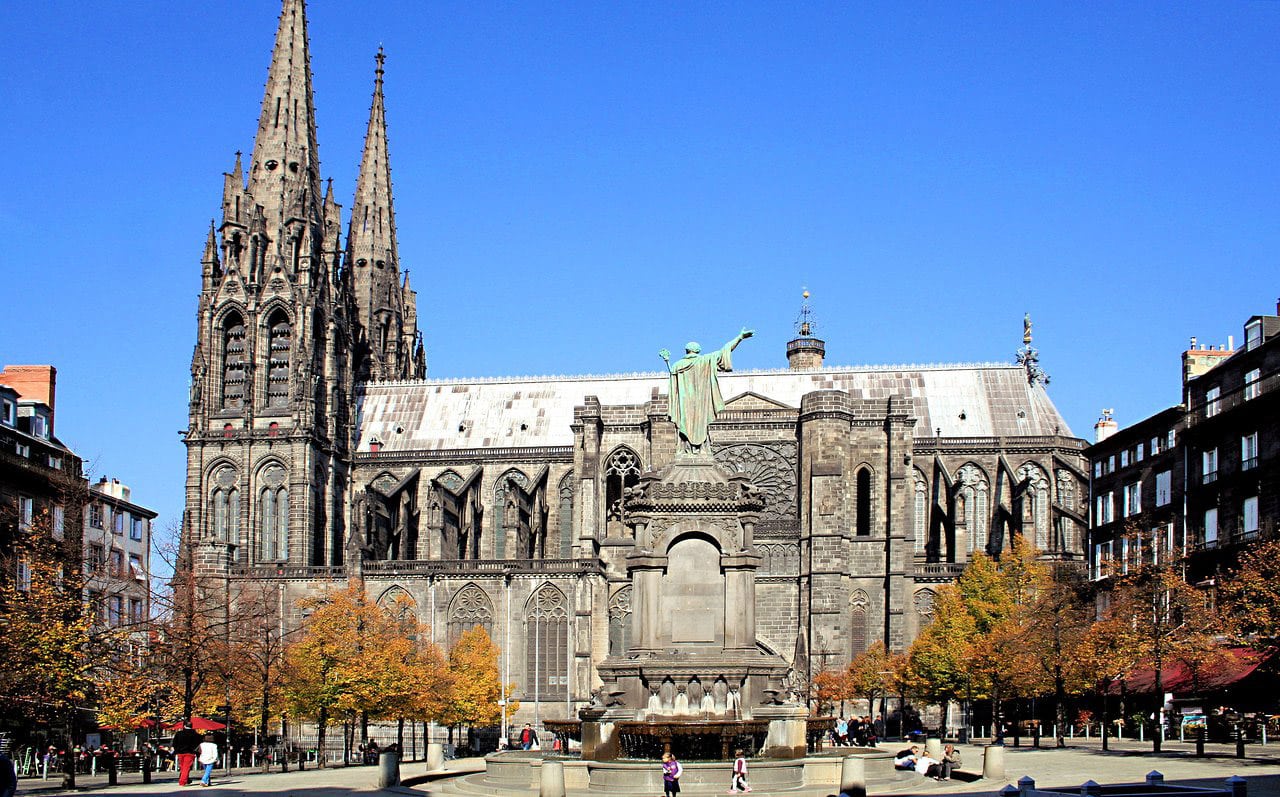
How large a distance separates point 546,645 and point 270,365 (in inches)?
867

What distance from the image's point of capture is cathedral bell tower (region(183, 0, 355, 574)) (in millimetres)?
86688

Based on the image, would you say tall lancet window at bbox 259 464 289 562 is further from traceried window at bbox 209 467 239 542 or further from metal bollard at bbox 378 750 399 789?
metal bollard at bbox 378 750 399 789

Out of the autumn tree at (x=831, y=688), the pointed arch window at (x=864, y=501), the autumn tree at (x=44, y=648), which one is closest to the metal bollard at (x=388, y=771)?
the autumn tree at (x=44, y=648)

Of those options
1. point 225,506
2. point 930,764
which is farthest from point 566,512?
point 930,764

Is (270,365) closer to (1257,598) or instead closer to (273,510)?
(273,510)

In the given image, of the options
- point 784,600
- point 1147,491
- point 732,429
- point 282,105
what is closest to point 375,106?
point 282,105

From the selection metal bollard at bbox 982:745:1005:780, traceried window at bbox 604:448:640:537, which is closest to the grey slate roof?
traceried window at bbox 604:448:640:537

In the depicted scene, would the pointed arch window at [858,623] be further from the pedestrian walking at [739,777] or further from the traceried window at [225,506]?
the pedestrian walking at [739,777]

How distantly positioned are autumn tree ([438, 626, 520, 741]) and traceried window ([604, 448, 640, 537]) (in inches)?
394

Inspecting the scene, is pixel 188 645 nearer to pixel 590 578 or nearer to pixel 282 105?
pixel 590 578

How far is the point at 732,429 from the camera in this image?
85.2 metres

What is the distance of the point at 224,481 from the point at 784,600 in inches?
1228

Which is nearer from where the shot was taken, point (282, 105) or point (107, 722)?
point (107, 722)

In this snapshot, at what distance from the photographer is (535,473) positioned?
3654 inches
